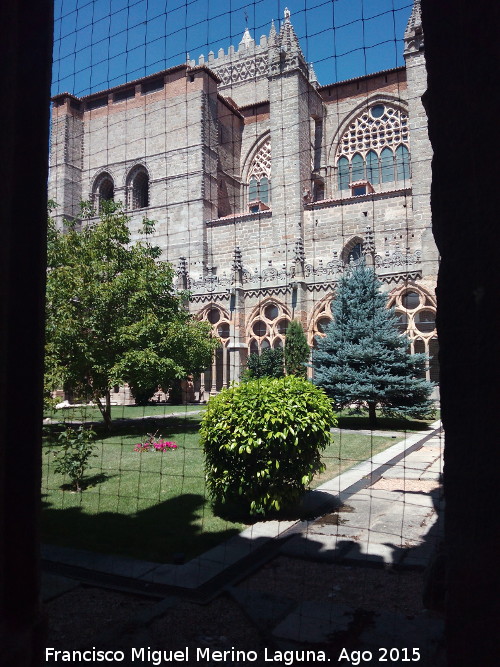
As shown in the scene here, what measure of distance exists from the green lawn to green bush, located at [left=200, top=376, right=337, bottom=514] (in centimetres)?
38

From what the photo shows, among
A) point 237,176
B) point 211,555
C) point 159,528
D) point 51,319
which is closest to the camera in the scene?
point 211,555

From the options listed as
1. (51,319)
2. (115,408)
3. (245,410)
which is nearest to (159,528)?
(245,410)

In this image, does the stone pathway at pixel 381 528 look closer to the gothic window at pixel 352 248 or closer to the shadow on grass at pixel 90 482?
the shadow on grass at pixel 90 482

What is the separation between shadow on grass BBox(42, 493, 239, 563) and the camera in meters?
4.51

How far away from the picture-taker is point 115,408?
2147cm

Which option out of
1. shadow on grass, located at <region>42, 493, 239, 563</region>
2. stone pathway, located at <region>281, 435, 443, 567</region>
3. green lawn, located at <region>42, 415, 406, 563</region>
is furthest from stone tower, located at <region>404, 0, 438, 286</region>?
shadow on grass, located at <region>42, 493, 239, 563</region>

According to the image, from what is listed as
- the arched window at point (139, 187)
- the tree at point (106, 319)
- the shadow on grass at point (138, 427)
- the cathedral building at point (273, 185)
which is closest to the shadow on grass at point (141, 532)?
the tree at point (106, 319)

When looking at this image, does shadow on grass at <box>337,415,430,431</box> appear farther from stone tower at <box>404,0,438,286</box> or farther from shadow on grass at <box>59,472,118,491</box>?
stone tower at <box>404,0,438,286</box>

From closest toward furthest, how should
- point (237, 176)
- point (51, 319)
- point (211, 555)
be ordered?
point (211, 555)
point (51, 319)
point (237, 176)

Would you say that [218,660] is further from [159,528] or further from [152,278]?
[152,278]

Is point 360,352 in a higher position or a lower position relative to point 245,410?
higher

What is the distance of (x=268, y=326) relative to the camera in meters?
21.4

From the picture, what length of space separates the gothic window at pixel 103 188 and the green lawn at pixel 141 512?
24683 millimetres

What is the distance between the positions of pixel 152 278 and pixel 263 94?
2715 centimetres
